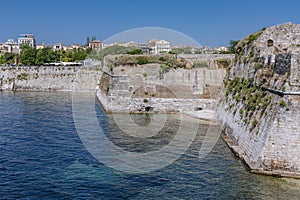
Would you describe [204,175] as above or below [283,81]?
below

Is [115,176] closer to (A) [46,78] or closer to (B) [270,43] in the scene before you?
(B) [270,43]

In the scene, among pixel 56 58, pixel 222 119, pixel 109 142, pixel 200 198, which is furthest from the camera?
pixel 56 58

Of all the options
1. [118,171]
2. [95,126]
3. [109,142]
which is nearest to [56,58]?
[95,126]

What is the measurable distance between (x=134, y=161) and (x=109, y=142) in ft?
11.6

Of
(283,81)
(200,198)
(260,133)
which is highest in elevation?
(283,81)

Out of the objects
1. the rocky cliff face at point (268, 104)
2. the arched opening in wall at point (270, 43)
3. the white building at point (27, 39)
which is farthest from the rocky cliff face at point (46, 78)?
the white building at point (27, 39)

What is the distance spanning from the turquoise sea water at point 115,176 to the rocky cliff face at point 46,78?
90.6 feet

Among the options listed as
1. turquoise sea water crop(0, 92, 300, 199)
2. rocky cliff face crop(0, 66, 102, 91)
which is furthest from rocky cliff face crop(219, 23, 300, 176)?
rocky cliff face crop(0, 66, 102, 91)

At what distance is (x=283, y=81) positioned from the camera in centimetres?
1338

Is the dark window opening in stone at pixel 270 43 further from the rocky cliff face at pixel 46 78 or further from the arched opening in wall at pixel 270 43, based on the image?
the rocky cliff face at pixel 46 78

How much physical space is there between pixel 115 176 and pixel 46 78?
37.4m

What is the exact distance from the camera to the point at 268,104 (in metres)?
14.1

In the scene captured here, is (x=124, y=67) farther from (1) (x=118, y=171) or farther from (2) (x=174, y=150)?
(1) (x=118, y=171)

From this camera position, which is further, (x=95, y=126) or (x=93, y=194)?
(x=95, y=126)
